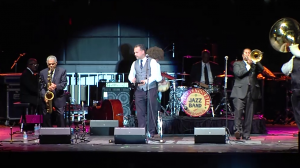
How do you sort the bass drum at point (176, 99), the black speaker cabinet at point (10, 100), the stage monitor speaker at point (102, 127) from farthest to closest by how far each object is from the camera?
the black speaker cabinet at point (10, 100)
the bass drum at point (176, 99)
the stage monitor speaker at point (102, 127)

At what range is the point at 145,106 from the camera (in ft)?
39.9

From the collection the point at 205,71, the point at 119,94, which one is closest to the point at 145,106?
the point at 119,94

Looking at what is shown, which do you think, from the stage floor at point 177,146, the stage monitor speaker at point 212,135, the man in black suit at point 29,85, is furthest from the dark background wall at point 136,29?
the stage monitor speaker at point 212,135

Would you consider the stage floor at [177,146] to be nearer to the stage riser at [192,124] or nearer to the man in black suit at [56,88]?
the stage riser at [192,124]

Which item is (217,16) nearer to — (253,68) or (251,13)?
(251,13)

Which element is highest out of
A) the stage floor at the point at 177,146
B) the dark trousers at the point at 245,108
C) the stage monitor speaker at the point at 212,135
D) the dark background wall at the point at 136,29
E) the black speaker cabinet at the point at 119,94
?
the dark background wall at the point at 136,29

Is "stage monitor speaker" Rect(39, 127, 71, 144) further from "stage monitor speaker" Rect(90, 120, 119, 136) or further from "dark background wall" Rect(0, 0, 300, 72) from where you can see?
"dark background wall" Rect(0, 0, 300, 72)

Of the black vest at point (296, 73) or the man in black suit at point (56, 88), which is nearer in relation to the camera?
the black vest at point (296, 73)

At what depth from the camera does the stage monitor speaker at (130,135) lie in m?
11.0

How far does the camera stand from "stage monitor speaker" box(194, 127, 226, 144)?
11.1m

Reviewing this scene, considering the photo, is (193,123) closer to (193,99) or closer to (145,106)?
(193,99)

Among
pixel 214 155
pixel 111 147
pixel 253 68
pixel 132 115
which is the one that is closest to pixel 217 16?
pixel 132 115

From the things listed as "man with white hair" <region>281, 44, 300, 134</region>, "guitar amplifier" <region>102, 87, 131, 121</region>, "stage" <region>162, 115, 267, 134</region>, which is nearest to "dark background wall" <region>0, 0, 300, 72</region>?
"guitar amplifier" <region>102, 87, 131, 121</region>

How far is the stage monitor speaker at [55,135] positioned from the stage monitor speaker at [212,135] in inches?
95.3
